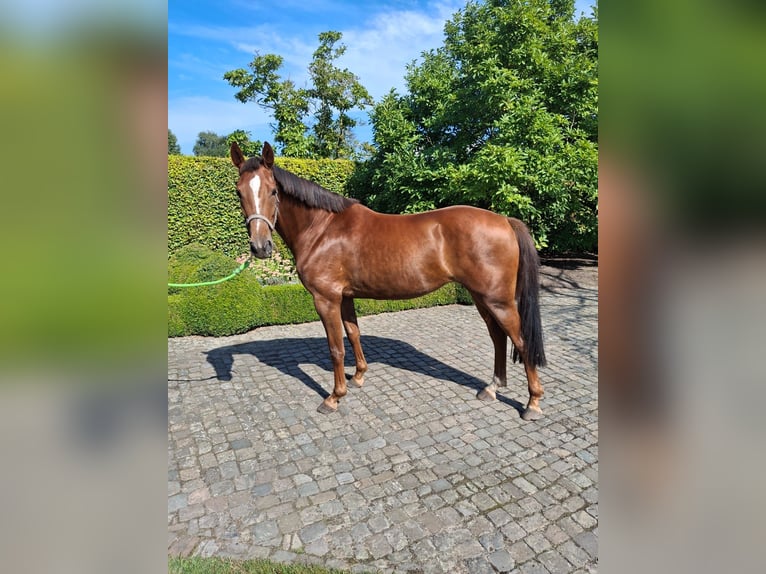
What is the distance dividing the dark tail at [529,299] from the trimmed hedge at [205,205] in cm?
989

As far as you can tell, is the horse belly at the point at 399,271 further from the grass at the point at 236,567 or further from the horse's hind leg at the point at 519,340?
the grass at the point at 236,567

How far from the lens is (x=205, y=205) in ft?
38.7

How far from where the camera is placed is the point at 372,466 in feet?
10.1

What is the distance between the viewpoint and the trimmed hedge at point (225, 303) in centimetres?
659

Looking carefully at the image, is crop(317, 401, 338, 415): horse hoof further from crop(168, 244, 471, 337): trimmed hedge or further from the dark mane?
crop(168, 244, 471, 337): trimmed hedge

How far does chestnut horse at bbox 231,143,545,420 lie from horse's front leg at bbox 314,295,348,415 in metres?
0.01

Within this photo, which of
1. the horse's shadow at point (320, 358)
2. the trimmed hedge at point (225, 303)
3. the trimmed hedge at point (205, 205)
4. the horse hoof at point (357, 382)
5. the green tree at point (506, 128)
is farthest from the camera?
the trimmed hedge at point (205, 205)

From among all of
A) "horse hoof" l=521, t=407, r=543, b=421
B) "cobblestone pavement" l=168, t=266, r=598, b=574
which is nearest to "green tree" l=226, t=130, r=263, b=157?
"cobblestone pavement" l=168, t=266, r=598, b=574

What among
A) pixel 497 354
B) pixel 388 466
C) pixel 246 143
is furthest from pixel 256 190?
pixel 246 143

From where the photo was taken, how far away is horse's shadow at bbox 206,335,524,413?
4.77m

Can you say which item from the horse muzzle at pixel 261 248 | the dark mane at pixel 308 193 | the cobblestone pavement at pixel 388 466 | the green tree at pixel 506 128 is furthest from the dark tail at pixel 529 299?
the green tree at pixel 506 128

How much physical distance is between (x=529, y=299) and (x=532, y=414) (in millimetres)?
1119
